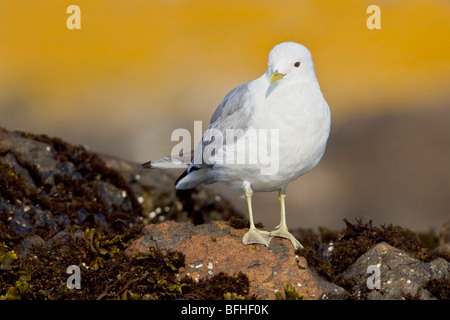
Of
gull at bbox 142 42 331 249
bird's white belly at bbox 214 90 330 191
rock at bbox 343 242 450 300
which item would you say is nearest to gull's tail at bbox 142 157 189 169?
gull at bbox 142 42 331 249

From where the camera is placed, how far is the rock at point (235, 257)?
22.1 feet

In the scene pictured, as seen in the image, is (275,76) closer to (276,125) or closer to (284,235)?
(276,125)

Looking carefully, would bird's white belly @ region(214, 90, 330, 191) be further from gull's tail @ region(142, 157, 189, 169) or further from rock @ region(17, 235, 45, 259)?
rock @ region(17, 235, 45, 259)

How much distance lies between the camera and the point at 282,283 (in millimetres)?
6766

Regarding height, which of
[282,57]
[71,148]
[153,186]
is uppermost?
[282,57]

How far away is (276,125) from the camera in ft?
23.1

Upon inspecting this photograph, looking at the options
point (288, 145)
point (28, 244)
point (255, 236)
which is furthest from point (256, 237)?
point (28, 244)

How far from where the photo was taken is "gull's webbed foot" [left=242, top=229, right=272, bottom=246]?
7309 millimetres

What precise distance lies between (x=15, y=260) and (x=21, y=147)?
10.7 feet

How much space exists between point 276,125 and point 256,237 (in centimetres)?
129

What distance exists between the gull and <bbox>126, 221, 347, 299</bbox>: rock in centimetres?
18

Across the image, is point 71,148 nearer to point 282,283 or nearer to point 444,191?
point 282,283

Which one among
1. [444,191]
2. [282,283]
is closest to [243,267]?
[282,283]

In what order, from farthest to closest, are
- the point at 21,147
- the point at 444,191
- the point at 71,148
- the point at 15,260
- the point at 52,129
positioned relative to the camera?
the point at 52,129
the point at 444,191
the point at 71,148
the point at 21,147
the point at 15,260
